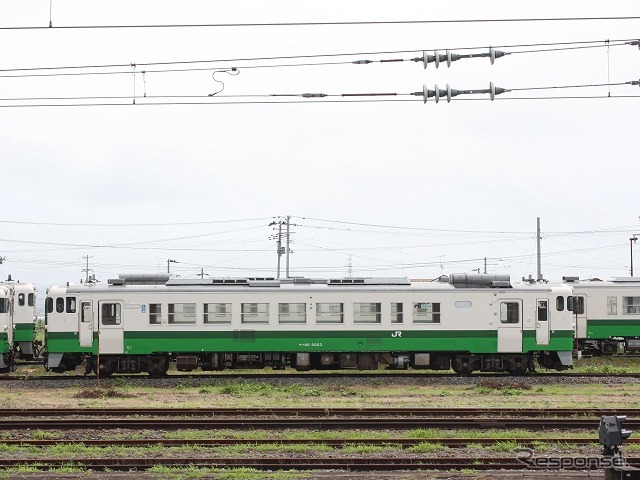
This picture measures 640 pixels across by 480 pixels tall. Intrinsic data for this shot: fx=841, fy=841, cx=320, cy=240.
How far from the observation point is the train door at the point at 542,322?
3231cm

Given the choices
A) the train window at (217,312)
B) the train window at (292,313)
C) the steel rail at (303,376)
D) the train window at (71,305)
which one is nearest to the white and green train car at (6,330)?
the steel rail at (303,376)

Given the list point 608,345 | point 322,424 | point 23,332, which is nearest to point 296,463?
point 322,424

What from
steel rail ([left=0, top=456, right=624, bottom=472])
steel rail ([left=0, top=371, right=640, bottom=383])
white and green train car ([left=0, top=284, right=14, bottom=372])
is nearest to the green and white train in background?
white and green train car ([left=0, top=284, right=14, bottom=372])

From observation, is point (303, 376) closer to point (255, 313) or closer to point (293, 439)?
point (255, 313)

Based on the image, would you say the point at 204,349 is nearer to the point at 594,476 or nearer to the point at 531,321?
the point at 531,321

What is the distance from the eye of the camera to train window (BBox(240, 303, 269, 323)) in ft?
106

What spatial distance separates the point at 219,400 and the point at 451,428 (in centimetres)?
867

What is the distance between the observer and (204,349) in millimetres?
32125

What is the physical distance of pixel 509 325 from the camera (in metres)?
32.3

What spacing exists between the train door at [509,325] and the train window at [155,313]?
1300 centimetres

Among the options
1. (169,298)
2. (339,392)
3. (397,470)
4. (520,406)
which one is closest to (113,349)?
(169,298)

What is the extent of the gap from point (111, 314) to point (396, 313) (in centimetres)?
1088

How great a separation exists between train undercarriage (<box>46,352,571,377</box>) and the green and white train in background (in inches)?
152

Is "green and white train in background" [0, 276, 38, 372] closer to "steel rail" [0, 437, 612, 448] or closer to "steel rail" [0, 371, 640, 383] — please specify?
"steel rail" [0, 371, 640, 383]
